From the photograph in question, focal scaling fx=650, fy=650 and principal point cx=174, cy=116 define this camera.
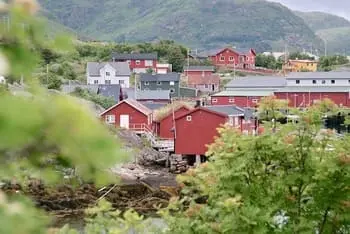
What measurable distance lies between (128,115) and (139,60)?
1100 inches

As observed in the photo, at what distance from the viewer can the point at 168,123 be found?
33844 mm

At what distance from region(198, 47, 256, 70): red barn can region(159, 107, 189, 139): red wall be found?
A: 116ft

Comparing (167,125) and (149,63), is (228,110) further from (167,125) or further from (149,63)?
(149,63)

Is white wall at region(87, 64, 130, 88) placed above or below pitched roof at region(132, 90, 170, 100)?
above

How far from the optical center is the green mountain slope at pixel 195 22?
135 m

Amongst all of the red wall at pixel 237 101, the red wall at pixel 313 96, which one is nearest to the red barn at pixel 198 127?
the red wall at pixel 313 96

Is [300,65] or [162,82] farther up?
[300,65]

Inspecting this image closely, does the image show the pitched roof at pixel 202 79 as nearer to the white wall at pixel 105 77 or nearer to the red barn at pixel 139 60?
the red barn at pixel 139 60

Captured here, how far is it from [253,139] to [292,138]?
41cm

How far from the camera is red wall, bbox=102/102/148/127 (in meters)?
33.4

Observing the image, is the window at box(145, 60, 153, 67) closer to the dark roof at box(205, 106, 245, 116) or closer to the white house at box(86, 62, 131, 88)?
the white house at box(86, 62, 131, 88)

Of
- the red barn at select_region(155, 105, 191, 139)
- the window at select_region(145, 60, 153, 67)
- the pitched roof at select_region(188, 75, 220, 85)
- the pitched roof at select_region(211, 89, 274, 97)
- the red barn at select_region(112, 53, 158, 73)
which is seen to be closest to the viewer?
the red barn at select_region(155, 105, 191, 139)

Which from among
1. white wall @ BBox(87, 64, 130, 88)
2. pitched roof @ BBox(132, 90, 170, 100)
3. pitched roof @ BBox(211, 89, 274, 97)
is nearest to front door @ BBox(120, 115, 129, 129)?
pitched roof @ BBox(132, 90, 170, 100)

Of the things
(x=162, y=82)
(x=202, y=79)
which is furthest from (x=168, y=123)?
(x=202, y=79)
